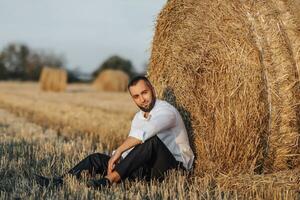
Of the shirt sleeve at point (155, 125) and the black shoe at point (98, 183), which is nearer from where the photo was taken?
the black shoe at point (98, 183)

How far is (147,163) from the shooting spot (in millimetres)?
5254

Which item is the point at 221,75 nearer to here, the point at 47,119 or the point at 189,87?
the point at 189,87

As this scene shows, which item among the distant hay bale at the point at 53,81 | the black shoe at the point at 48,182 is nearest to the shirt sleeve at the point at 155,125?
the black shoe at the point at 48,182

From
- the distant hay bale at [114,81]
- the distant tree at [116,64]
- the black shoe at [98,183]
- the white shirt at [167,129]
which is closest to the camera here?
the black shoe at [98,183]

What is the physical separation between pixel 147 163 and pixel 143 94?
0.68 meters

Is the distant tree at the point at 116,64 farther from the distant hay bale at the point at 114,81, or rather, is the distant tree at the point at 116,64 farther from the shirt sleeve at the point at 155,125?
the shirt sleeve at the point at 155,125

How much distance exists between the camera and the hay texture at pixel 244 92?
5.18 m

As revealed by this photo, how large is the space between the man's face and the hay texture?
0.61 metres

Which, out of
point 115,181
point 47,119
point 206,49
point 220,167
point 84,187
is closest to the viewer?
point 84,187

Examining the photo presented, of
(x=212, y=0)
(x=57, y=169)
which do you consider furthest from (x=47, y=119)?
(x=212, y=0)

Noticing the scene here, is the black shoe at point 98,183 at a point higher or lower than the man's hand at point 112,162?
lower

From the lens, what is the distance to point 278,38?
5.22 m

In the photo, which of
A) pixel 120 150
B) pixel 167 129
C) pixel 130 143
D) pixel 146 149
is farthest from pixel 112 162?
pixel 167 129

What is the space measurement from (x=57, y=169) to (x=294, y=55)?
2745 millimetres
